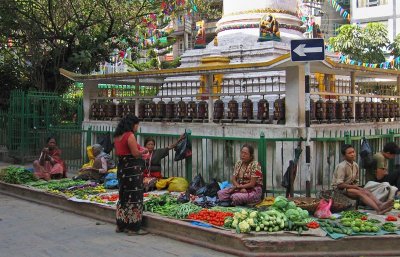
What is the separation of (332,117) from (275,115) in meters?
1.41

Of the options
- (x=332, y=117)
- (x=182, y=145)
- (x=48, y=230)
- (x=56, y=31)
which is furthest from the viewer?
(x=56, y=31)

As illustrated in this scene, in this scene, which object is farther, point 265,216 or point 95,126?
point 95,126

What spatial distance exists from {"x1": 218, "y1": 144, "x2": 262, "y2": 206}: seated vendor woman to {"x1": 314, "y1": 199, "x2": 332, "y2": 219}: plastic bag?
98 centimetres

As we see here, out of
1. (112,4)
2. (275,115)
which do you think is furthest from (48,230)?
(112,4)

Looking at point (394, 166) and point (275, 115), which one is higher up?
point (275, 115)

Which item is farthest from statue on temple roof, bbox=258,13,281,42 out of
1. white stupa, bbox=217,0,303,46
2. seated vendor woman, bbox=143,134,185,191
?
seated vendor woman, bbox=143,134,185,191

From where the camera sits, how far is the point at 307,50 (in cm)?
728

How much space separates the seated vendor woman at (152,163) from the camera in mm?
9305

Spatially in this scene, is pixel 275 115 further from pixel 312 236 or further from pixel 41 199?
pixel 41 199

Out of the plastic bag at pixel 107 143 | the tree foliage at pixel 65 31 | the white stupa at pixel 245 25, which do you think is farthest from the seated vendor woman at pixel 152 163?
the tree foliage at pixel 65 31

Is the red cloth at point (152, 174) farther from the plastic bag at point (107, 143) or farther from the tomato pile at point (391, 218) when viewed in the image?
the tomato pile at point (391, 218)

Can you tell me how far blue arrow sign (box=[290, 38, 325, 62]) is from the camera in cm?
718

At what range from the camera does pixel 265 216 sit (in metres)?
6.18

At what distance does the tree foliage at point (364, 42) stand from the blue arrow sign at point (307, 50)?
22.0m
